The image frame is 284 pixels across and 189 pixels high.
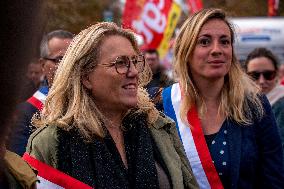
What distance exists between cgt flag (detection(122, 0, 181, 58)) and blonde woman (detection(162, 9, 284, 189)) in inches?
302

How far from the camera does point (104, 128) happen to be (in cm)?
251

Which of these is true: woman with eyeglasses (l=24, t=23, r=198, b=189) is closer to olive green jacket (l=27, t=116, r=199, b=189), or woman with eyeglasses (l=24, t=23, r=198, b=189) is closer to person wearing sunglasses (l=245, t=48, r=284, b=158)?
olive green jacket (l=27, t=116, r=199, b=189)

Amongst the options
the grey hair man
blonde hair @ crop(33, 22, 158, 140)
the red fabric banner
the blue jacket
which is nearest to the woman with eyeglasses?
blonde hair @ crop(33, 22, 158, 140)

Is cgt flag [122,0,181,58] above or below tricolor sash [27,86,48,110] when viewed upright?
above

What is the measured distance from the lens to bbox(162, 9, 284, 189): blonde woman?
314cm

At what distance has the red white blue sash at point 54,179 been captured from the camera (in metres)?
2.25

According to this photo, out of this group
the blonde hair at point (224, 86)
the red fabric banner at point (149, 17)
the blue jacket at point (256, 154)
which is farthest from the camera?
the red fabric banner at point (149, 17)

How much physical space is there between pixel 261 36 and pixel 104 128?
17.4m

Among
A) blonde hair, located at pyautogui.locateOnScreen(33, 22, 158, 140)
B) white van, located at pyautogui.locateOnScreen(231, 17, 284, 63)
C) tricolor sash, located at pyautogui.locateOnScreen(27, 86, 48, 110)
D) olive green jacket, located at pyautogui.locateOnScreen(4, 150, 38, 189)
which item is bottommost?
olive green jacket, located at pyautogui.locateOnScreen(4, 150, 38, 189)

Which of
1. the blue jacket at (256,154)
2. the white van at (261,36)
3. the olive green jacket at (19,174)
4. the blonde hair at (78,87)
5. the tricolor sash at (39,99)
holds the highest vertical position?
the white van at (261,36)

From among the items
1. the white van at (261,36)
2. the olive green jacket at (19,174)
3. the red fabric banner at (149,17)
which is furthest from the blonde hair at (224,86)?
the white van at (261,36)

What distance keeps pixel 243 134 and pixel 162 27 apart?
8851 millimetres

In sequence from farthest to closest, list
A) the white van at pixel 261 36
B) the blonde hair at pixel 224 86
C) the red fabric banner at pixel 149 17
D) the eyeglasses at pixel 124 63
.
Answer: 1. the white van at pixel 261 36
2. the red fabric banner at pixel 149 17
3. the blonde hair at pixel 224 86
4. the eyeglasses at pixel 124 63

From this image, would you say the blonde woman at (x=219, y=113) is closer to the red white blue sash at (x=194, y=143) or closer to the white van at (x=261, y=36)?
the red white blue sash at (x=194, y=143)
